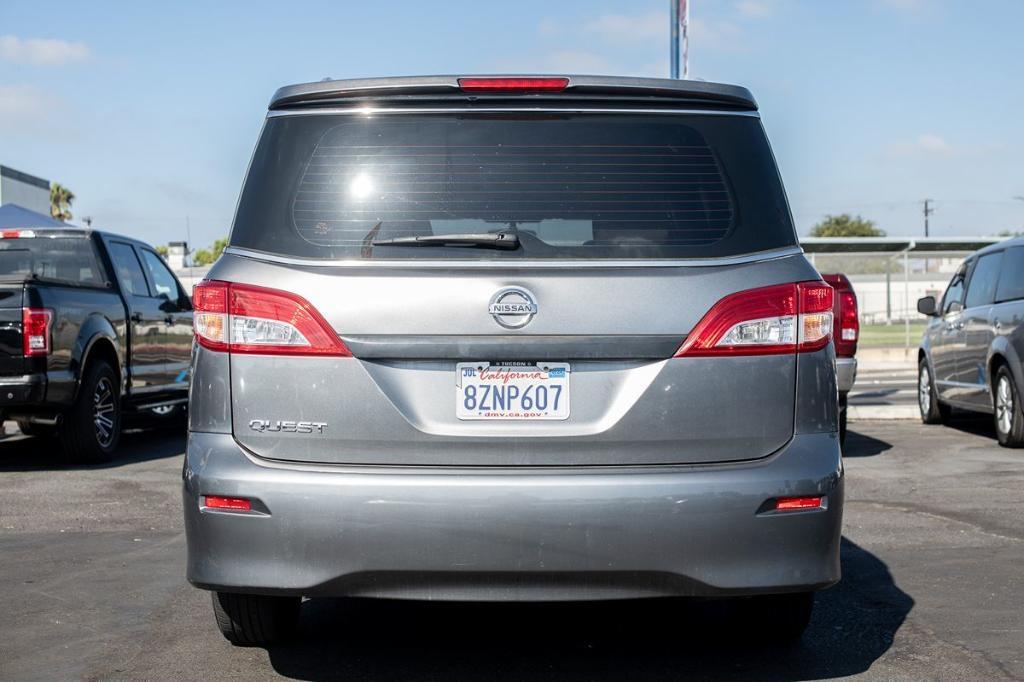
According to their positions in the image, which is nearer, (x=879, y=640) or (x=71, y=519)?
(x=879, y=640)

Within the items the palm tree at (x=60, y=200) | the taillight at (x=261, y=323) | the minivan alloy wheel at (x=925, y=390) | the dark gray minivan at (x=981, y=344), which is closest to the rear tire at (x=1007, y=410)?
the dark gray minivan at (x=981, y=344)

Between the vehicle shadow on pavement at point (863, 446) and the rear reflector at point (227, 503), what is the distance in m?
7.64

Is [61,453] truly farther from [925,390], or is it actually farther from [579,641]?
[925,390]

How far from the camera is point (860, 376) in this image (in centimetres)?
2275

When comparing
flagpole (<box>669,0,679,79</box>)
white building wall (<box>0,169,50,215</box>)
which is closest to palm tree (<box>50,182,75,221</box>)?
white building wall (<box>0,169,50,215</box>)

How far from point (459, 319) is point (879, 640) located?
2.16 metres

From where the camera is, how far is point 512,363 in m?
3.83

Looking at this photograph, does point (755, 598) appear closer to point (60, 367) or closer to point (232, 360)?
point (232, 360)

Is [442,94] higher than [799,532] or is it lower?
higher

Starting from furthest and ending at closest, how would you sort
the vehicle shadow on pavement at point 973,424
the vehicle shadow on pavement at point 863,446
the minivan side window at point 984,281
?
the vehicle shadow on pavement at point 973,424 → the minivan side window at point 984,281 → the vehicle shadow on pavement at point 863,446

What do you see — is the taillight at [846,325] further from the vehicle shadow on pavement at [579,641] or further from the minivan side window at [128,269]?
the minivan side window at [128,269]

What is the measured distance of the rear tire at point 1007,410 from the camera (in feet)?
35.5

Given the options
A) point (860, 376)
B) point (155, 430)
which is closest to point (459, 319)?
point (155, 430)

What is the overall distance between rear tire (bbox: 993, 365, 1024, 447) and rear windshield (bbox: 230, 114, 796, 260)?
759 centimetres
